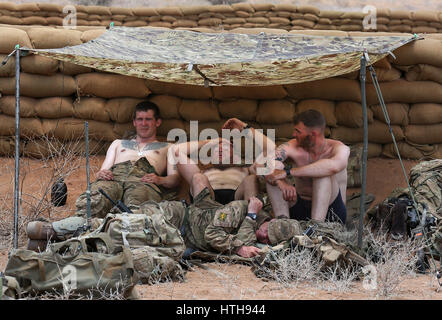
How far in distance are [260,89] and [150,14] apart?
27.1ft

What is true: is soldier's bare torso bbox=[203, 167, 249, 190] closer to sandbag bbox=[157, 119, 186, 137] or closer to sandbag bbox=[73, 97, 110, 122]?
sandbag bbox=[157, 119, 186, 137]

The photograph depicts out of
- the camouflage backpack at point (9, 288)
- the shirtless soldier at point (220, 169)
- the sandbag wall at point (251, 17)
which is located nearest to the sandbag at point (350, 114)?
the shirtless soldier at point (220, 169)

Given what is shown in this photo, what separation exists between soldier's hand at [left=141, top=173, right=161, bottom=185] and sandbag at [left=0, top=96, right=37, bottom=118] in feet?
5.67

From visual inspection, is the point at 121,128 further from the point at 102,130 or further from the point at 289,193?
the point at 289,193

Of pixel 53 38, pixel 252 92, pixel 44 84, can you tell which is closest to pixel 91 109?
pixel 44 84

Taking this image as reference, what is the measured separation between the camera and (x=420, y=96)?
6.70 meters

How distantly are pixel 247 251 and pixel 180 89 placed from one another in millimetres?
2254

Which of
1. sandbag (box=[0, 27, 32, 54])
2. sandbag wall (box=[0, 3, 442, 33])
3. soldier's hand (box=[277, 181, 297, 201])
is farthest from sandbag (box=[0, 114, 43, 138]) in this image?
sandbag wall (box=[0, 3, 442, 33])

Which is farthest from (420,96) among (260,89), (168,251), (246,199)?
(168,251)

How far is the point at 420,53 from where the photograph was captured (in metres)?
6.47

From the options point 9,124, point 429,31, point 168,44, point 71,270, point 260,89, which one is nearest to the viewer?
point 71,270

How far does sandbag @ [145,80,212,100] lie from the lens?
259 inches

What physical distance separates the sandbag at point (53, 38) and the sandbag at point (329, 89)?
7.32ft

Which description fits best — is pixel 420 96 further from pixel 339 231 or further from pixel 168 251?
pixel 168 251
